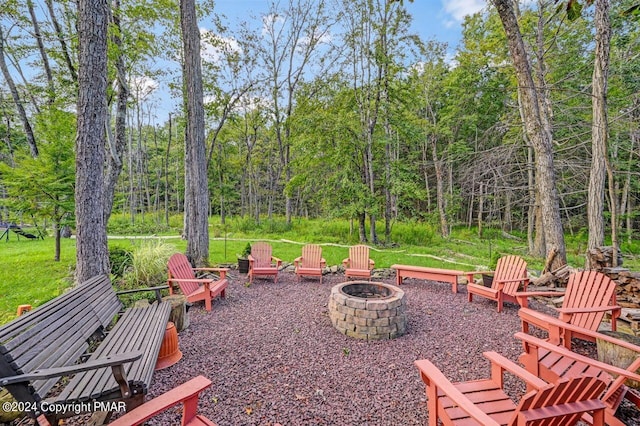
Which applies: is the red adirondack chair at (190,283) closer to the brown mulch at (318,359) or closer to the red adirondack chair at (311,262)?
the brown mulch at (318,359)

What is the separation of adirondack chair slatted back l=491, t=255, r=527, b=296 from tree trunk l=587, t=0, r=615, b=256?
2200mm

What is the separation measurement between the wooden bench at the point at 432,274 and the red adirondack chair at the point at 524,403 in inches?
138

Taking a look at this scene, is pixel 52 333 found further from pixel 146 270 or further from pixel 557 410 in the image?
pixel 146 270

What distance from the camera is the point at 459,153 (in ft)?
42.8

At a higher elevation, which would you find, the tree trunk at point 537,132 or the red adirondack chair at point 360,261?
the tree trunk at point 537,132

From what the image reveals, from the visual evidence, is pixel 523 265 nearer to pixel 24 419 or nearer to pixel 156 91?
pixel 24 419

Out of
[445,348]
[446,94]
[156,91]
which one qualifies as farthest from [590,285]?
[156,91]

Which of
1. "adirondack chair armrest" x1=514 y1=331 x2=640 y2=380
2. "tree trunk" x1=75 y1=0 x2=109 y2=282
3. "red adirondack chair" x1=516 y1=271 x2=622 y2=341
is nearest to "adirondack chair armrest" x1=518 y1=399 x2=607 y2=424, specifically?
"adirondack chair armrest" x1=514 y1=331 x2=640 y2=380

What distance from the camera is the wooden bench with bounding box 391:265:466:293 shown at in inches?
210

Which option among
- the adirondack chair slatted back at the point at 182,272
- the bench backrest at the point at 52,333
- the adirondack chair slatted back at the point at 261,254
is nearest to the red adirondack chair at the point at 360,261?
the adirondack chair slatted back at the point at 261,254

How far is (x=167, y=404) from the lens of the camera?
1.55 metres

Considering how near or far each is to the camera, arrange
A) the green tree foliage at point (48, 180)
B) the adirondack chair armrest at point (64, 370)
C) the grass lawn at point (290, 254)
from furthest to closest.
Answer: the green tree foliage at point (48, 180)
the grass lawn at point (290, 254)
the adirondack chair armrest at point (64, 370)

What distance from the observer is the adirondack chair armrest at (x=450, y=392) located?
1.43 metres

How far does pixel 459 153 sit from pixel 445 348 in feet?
38.6
